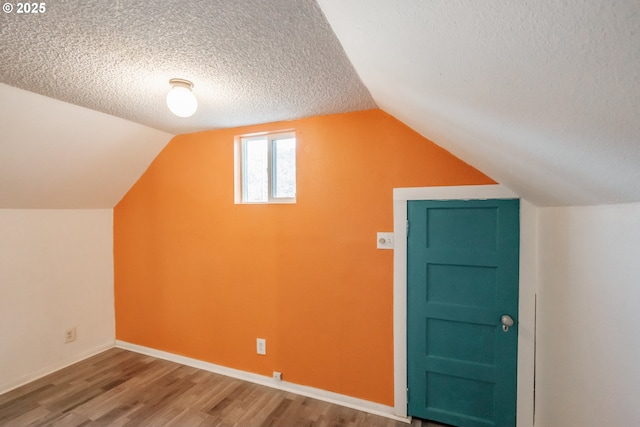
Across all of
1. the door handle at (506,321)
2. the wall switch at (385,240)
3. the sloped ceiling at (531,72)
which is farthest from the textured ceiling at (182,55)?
the door handle at (506,321)

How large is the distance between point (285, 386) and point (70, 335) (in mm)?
2289

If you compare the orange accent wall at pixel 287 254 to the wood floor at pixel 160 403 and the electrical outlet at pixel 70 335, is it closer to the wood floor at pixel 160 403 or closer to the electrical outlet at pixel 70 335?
the wood floor at pixel 160 403

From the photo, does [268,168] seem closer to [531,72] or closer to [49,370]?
[531,72]

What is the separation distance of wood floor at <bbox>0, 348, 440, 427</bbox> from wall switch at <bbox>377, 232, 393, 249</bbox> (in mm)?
1240

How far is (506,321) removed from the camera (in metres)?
1.75

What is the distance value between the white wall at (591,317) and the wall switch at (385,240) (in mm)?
894

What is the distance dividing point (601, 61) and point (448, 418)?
2281mm

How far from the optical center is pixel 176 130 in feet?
8.65

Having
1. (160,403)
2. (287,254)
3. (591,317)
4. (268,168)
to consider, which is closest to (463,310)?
(591,317)

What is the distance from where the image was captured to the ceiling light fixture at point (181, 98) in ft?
5.05

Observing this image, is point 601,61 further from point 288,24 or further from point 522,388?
point 522,388

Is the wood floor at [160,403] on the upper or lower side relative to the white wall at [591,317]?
lower

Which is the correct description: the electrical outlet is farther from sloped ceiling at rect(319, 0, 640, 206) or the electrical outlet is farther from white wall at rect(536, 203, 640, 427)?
white wall at rect(536, 203, 640, 427)

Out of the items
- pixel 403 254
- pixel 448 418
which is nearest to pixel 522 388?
pixel 448 418
